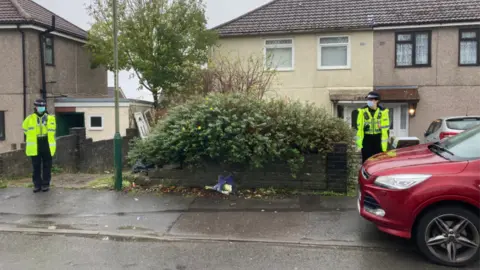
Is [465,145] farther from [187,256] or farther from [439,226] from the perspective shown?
[187,256]

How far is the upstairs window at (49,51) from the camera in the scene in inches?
648

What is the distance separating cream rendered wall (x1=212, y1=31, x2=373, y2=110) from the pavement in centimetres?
1043

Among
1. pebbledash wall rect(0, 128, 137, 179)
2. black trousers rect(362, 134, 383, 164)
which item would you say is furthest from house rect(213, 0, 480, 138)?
black trousers rect(362, 134, 383, 164)

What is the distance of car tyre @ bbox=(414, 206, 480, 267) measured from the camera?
14.3ft

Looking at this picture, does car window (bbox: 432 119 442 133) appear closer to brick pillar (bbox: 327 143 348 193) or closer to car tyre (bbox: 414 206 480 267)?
brick pillar (bbox: 327 143 348 193)

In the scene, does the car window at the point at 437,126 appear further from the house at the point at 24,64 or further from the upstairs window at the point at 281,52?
the house at the point at 24,64

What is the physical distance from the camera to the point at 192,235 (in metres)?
5.46

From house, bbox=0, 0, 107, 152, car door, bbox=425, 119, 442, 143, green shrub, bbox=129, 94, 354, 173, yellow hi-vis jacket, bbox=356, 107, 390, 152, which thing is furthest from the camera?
house, bbox=0, 0, 107, 152

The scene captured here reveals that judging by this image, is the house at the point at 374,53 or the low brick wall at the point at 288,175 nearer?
the low brick wall at the point at 288,175

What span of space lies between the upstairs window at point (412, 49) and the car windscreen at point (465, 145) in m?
11.7

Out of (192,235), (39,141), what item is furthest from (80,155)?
(192,235)

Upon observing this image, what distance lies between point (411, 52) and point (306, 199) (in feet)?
37.6

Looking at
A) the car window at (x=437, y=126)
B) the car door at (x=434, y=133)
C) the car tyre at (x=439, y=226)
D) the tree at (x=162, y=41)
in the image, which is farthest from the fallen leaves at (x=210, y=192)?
the tree at (x=162, y=41)

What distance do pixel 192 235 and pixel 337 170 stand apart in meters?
2.95
